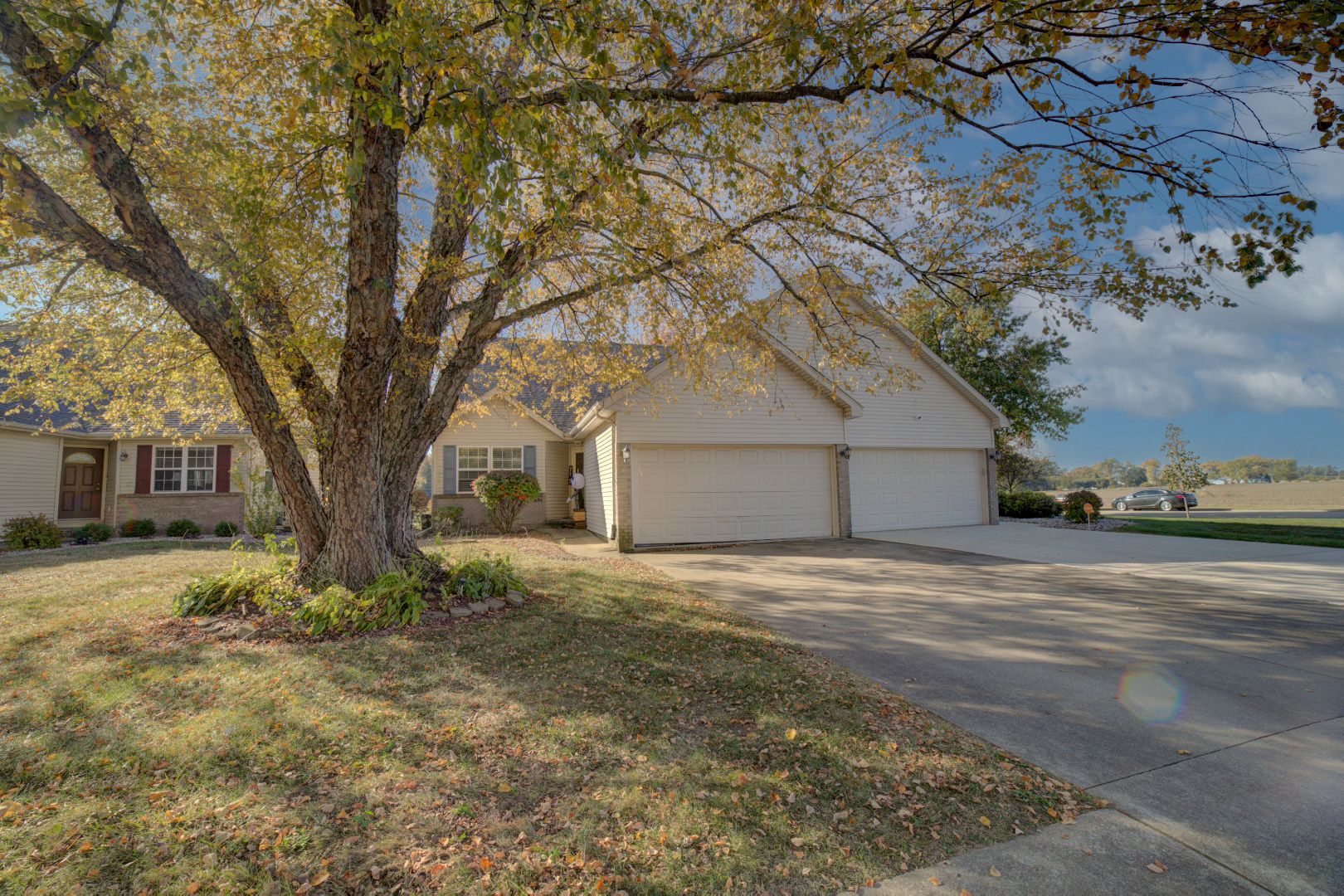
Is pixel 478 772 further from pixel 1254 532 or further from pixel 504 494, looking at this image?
pixel 1254 532

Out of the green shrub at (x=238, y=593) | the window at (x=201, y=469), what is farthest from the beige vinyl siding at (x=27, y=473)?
the green shrub at (x=238, y=593)

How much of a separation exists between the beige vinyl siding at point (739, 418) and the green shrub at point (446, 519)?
6250 millimetres

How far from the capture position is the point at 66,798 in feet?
9.39

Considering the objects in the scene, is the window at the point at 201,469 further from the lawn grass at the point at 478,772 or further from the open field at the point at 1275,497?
the open field at the point at 1275,497

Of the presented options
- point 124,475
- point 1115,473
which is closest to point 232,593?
point 124,475

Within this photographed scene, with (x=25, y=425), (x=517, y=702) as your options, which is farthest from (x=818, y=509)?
(x=25, y=425)

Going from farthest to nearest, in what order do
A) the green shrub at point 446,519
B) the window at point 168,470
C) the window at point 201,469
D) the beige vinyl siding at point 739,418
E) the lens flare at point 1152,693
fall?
the window at point 201,469, the window at point 168,470, the green shrub at point 446,519, the beige vinyl siding at point 739,418, the lens flare at point 1152,693

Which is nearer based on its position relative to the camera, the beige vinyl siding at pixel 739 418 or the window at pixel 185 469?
the beige vinyl siding at pixel 739 418

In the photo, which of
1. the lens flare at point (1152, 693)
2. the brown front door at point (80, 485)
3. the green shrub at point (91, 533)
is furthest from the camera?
the brown front door at point (80, 485)

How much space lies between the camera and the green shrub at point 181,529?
611 inches

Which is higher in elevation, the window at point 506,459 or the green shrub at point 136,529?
the window at point 506,459

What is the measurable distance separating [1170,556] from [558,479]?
14.7 meters

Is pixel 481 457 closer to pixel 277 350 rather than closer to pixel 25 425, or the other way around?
pixel 25 425

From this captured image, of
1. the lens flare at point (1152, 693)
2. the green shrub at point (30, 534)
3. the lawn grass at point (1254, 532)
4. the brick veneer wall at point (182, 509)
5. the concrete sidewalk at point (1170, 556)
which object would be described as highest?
the brick veneer wall at point (182, 509)
